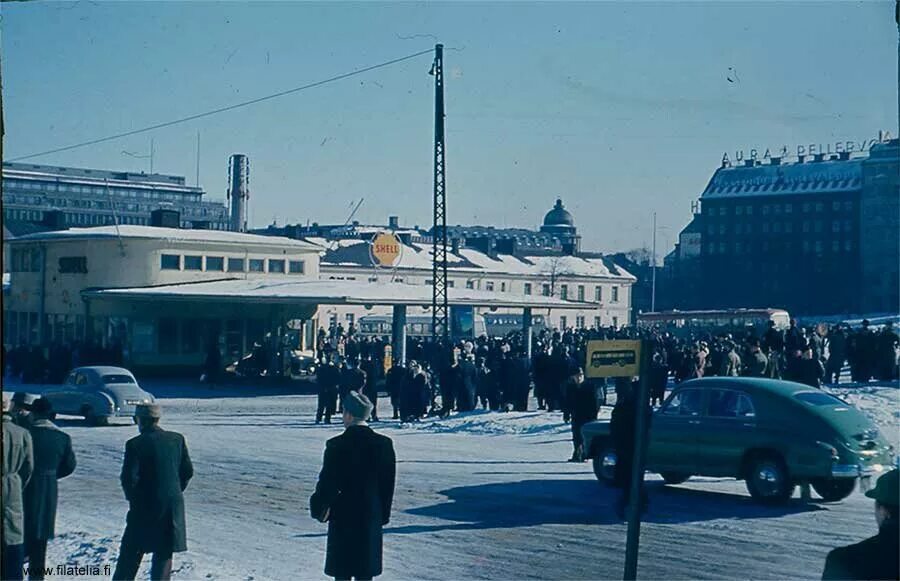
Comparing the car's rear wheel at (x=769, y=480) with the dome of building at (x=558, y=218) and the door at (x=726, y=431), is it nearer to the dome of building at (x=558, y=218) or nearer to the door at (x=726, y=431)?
Answer: the door at (x=726, y=431)

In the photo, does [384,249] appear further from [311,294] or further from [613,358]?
[613,358]

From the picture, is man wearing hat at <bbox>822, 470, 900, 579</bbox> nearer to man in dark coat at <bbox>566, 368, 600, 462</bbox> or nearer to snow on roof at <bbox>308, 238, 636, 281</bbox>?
man in dark coat at <bbox>566, 368, 600, 462</bbox>

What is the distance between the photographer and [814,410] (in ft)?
49.4

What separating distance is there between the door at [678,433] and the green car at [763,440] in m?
0.01

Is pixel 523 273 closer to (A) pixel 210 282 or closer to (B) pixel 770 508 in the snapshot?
(A) pixel 210 282

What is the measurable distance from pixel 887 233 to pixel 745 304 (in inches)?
1226

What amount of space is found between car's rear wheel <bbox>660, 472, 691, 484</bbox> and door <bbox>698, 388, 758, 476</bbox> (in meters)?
0.67

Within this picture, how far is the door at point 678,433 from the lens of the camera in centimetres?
1611

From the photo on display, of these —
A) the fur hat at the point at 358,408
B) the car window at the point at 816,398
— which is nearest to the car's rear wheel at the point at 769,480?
the car window at the point at 816,398

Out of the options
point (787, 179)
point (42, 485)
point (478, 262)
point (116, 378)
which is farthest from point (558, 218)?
point (42, 485)

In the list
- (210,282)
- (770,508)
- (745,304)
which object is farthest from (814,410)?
(745,304)

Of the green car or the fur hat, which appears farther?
the green car

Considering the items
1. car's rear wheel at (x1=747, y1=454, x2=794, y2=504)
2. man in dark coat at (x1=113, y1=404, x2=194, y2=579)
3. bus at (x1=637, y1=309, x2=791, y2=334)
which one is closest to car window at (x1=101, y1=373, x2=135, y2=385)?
car's rear wheel at (x1=747, y1=454, x2=794, y2=504)

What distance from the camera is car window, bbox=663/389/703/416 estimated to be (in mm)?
16250
